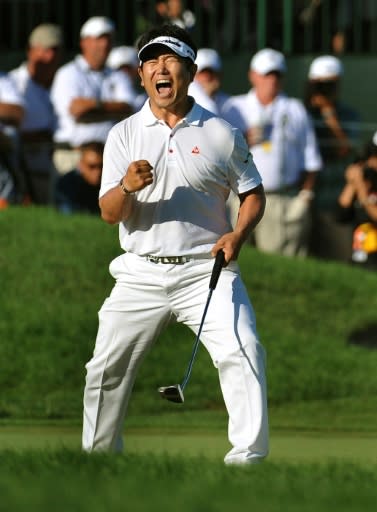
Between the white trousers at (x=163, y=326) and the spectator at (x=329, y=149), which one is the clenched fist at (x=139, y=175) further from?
the spectator at (x=329, y=149)

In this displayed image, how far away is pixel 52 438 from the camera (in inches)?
353

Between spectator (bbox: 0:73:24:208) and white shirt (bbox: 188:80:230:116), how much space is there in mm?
1612

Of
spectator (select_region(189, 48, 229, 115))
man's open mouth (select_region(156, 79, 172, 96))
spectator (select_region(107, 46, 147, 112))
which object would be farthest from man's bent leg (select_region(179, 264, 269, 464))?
spectator (select_region(107, 46, 147, 112))

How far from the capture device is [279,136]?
14.5 m

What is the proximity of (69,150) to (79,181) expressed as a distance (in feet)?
1.04

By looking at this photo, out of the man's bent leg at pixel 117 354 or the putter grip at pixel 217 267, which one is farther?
the man's bent leg at pixel 117 354

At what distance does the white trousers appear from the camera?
672cm

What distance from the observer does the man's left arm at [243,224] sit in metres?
6.77

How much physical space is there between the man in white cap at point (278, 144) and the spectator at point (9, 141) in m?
1.93

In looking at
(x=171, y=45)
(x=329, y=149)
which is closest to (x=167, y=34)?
(x=171, y=45)

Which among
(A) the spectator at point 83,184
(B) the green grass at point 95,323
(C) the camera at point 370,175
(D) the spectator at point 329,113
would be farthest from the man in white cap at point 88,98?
(C) the camera at point 370,175

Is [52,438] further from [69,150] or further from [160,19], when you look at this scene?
[160,19]

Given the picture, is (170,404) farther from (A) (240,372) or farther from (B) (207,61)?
(A) (240,372)

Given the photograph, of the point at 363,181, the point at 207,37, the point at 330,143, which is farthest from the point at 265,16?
the point at 363,181
